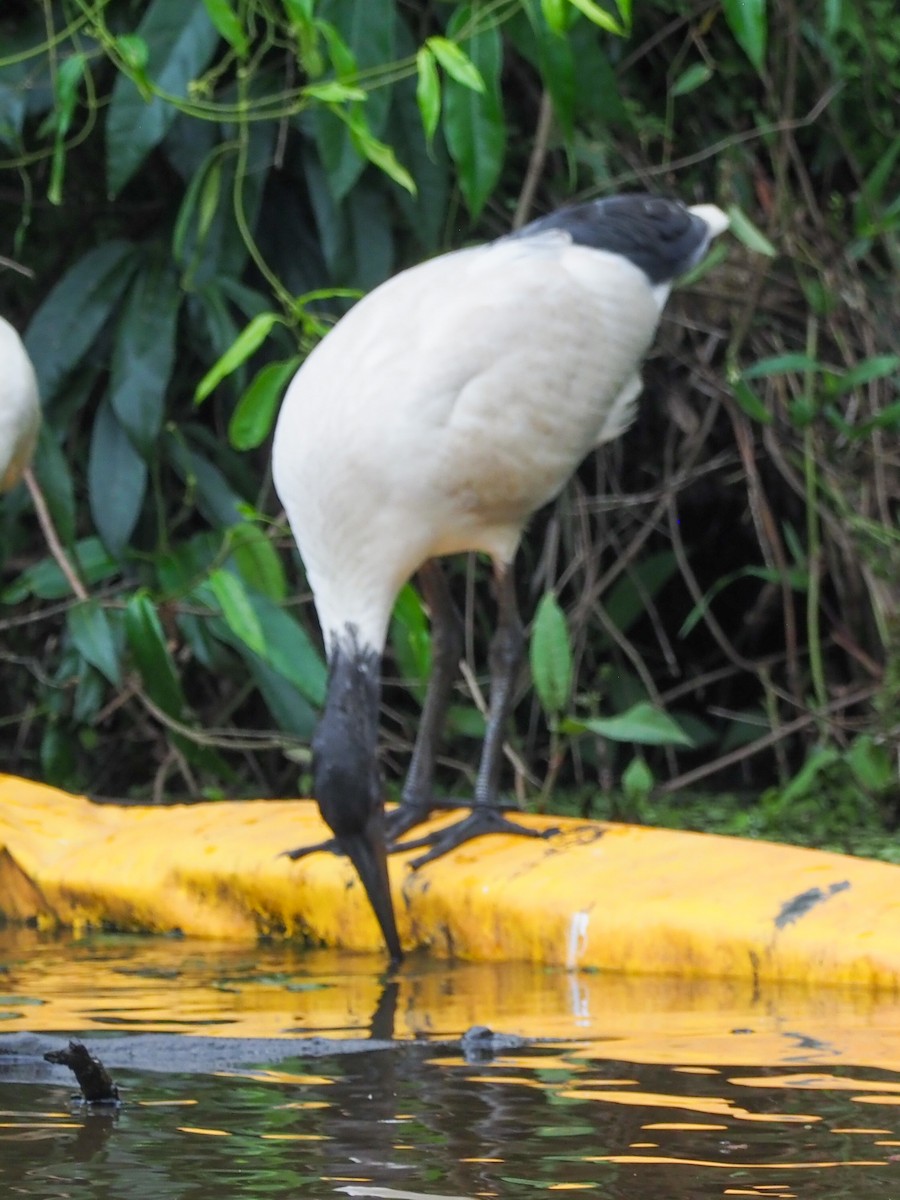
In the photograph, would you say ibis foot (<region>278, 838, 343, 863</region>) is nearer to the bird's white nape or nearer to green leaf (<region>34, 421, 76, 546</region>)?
green leaf (<region>34, 421, 76, 546</region>)

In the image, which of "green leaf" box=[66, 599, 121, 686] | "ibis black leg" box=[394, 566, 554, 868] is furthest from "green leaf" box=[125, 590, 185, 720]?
"ibis black leg" box=[394, 566, 554, 868]

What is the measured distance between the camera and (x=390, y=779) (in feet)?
21.9

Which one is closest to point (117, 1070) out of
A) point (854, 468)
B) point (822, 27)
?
point (854, 468)

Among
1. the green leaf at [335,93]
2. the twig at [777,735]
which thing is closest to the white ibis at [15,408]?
the green leaf at [335,93]

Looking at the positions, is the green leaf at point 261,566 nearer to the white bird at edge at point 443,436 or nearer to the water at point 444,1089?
the white bird at edge at point 443,436

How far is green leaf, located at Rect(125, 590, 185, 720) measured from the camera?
4.71m

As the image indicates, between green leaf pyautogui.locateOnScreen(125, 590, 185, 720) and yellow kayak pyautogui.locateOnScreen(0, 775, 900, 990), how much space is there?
267mm

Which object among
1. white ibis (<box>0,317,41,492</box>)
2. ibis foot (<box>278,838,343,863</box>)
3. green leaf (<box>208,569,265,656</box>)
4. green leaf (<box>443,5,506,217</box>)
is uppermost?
green leaf (<box>443,5,506,217</box>)

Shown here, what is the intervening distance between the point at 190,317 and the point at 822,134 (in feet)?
6.49

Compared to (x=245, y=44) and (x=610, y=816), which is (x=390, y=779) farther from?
(x=245, y=44)

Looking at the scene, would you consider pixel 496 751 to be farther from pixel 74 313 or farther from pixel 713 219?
pixel 74 313

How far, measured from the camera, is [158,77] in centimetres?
545

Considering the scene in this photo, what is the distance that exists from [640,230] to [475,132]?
482 millimetres

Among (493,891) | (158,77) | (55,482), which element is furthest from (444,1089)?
(158,77)
